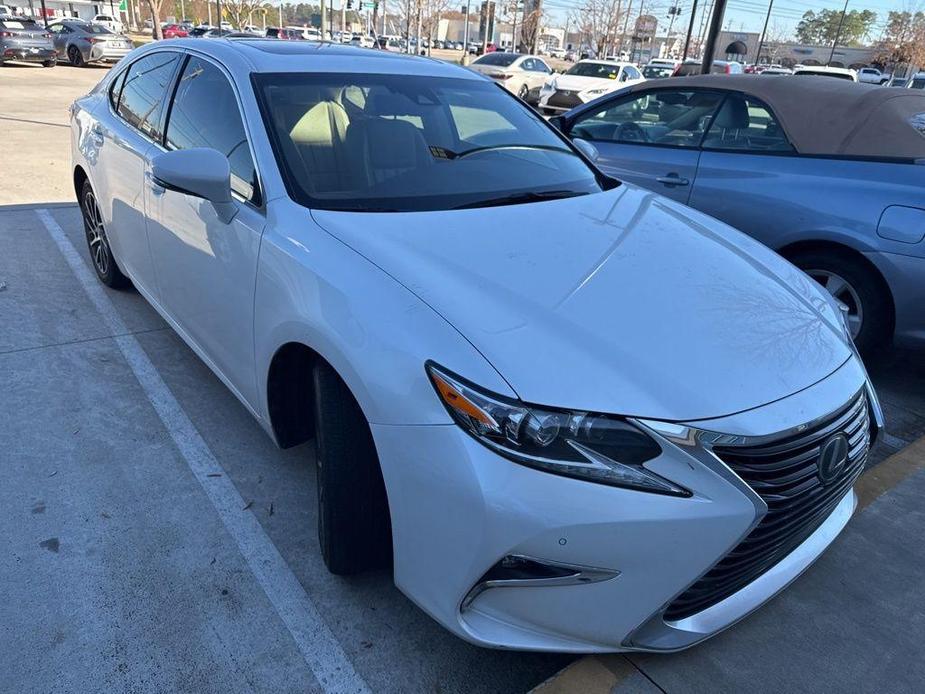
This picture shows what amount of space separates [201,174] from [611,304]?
1.47 metres

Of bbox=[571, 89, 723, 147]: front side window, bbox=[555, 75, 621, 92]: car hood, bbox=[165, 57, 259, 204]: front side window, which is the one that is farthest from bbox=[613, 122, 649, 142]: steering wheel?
bbox=[555, 75, 621, 92]: car hood

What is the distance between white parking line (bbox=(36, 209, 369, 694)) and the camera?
2012 mm

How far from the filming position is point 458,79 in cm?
330

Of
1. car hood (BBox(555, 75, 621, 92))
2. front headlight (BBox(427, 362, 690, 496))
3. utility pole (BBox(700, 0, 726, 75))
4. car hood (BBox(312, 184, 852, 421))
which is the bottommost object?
car hood (BBox(555, 75, 621, 92))

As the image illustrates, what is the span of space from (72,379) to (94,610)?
1688mm

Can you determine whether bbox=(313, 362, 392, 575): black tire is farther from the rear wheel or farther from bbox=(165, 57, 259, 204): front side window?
the rear wheel

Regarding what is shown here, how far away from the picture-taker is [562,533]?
62.1 inches

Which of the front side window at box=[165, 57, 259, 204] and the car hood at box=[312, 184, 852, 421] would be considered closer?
the car hood at box=[312, 184, 852, 421]

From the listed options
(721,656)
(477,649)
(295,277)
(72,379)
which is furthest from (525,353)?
(72,379)

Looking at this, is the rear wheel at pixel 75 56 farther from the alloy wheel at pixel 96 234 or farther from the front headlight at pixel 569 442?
the front headlight at pixel 569 442

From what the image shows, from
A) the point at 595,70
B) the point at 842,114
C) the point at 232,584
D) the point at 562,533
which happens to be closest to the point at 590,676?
the point at 562,533

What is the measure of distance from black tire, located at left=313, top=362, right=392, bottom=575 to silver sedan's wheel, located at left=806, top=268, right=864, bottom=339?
3068 millimetres

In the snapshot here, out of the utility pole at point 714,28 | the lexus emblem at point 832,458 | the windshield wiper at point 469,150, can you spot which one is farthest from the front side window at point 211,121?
the utility pole at point 714,28

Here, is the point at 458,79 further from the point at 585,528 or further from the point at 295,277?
the point at 585,528
